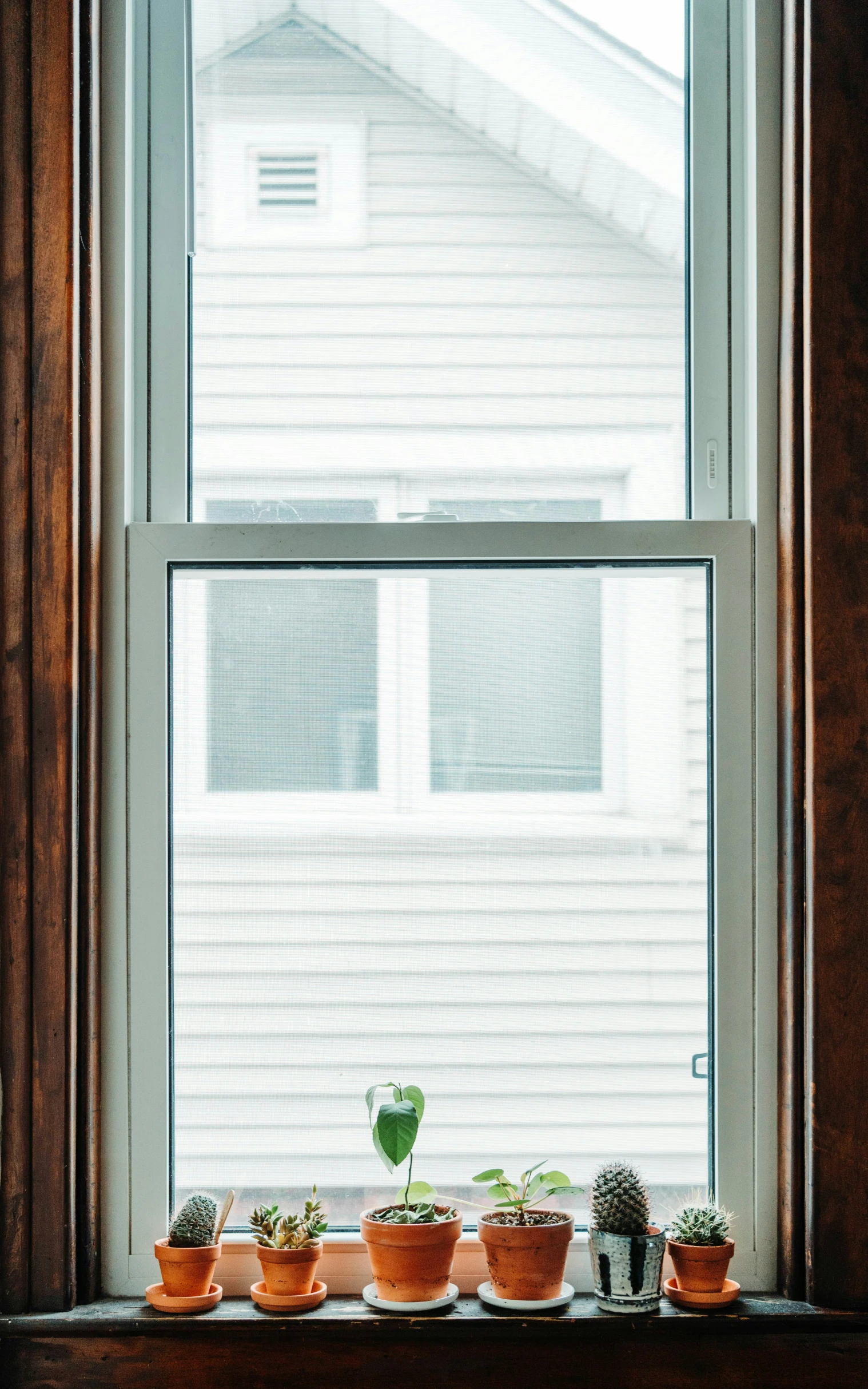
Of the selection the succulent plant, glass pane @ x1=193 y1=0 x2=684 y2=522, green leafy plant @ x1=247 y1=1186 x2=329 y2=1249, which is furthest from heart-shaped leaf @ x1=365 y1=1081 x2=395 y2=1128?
glass pane @ x1=193 y1=0 x2=684 y2=522

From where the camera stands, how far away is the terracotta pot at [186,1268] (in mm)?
1592

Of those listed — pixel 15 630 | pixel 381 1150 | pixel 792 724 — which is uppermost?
pixel 15 630

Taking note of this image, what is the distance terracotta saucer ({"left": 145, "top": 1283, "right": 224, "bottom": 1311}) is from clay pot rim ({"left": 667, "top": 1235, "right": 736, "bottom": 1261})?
636 mm

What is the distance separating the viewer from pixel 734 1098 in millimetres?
1722

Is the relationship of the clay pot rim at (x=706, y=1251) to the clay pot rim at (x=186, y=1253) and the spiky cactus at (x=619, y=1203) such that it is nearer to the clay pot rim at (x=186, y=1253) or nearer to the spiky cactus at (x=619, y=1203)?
the spiky cactus at (x=619, y=1203)

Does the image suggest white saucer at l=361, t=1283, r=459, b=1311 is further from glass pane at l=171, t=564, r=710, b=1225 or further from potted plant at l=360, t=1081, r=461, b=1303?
glass pane at l=171, t=564, r=710, b=1225

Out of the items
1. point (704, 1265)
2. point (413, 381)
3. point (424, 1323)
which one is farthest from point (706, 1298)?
point (413, 381)

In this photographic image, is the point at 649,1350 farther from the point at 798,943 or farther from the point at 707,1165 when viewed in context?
the point at 798,943

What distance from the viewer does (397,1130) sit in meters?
1.61

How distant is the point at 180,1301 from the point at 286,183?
1.61 metres

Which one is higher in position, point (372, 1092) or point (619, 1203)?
point (372, 1092)

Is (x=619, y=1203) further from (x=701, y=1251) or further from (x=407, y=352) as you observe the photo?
(x=407, y=352)

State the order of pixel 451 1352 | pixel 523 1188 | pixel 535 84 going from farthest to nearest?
pixel 535 84
pixel 523 1188
pixel 451 1352

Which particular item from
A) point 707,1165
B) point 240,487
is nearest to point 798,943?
point 707,1165
